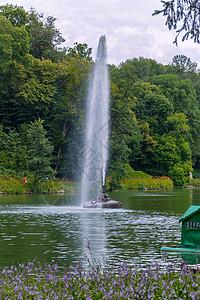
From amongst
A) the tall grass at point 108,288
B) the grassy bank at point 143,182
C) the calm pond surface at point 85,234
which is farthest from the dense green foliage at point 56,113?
the tall grass at point 108,288

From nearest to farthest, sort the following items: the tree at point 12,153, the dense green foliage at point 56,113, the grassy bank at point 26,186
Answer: the grassy bank at point 26,186
the tree at point 12,153
the dense green foliage at point 56,113

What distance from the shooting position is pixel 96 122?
1796 inches

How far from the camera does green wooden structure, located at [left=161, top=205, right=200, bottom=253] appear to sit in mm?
13117

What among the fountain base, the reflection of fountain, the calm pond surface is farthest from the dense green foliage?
the calm pond surface

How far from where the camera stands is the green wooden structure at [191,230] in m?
13.1

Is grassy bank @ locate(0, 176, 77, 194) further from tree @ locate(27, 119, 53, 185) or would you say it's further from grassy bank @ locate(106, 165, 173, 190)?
grassy bank @ locate(106, 165, 173, 190)

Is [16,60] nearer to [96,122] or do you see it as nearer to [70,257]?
[96,122]

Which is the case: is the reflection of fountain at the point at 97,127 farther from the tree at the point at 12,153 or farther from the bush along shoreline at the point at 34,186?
the tree at the point at 12,153

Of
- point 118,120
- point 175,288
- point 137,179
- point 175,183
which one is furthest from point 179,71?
point 175,288

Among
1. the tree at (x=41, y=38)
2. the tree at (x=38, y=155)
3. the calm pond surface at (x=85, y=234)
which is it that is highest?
the tree at (x=41, y=38)

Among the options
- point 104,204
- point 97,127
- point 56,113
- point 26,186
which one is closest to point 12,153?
point 26,186

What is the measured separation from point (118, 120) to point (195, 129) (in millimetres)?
30885

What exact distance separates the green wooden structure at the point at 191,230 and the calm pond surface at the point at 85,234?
42 centimetres

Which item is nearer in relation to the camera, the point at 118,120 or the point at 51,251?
the point at 51,251
